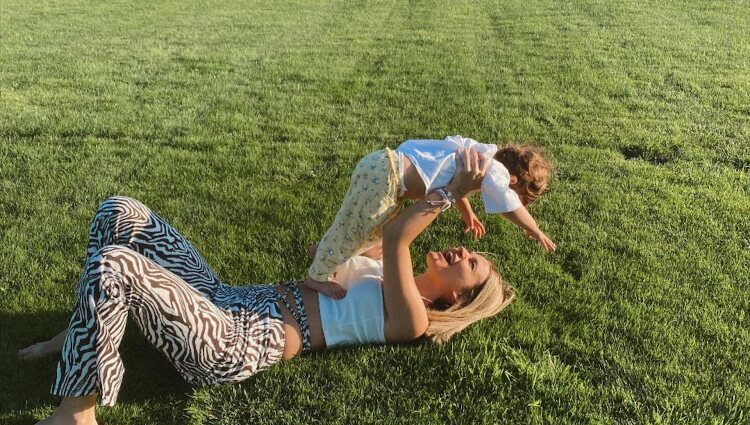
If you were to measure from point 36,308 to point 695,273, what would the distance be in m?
4.48

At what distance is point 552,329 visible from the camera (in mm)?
3771

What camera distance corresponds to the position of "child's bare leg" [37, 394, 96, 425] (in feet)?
9.01

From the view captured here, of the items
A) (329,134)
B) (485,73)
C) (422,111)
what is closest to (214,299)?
(329,134)

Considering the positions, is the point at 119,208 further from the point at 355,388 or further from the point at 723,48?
the point at 723,48

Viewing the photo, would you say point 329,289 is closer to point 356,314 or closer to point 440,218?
point 356,314

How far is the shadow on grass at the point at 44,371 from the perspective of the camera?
310 cm

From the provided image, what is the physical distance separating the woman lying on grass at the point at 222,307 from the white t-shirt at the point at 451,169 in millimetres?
93

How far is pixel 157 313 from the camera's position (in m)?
2.80

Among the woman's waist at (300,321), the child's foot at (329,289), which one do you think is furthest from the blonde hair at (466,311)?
the woman's waist at (300,321)

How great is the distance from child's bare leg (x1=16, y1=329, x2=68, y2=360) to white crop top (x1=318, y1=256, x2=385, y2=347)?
1483 mm

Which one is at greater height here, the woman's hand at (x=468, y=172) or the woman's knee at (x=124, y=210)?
the woman's hand at (x=468, y=172)

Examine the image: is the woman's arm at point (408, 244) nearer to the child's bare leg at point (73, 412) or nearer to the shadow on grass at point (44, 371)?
the shadow on grass at point (44, 371)

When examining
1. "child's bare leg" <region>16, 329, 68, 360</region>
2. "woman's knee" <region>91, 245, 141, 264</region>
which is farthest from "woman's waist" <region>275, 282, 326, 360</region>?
"child's bare leg" <region>16, 329, 68, 360</region>

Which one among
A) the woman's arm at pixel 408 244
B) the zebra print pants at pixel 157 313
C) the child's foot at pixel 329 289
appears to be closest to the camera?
the zebra print pants at pixel 157 313
